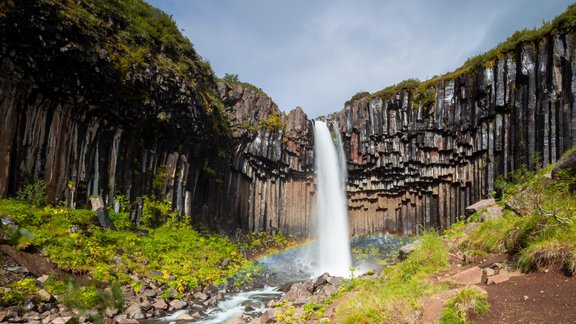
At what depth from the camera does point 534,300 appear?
6012 mm

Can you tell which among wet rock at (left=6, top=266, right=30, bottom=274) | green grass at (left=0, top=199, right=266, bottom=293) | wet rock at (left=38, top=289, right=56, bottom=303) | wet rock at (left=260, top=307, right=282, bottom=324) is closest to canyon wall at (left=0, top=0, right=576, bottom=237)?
green grass at (left=0, top=199, right=266, bottom=293)

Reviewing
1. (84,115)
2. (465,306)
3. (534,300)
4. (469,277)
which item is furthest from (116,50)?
(534,300)

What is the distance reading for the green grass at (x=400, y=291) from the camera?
22.2 ft

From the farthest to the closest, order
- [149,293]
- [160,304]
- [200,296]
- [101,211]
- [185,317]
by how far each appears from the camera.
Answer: [101,211], [200,296], [149,293], [160,304], [185,317]

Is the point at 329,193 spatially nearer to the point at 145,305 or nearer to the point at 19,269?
the point at 145,305

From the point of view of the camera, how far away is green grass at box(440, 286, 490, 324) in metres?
6.03

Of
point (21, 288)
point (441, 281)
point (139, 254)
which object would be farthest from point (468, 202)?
point (21, 288)

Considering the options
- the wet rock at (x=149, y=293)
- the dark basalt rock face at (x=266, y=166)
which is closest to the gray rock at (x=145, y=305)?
the wet rock at (x=149, y=293)

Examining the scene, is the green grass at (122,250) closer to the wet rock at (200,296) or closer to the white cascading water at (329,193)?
the wet rock at (200,296)

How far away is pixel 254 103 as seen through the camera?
30.1 m

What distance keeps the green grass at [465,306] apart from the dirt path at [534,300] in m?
0.13

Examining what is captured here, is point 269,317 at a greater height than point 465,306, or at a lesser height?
lesser

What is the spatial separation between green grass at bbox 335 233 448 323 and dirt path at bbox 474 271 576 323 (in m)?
1.24

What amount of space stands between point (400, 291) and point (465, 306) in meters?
1.66
